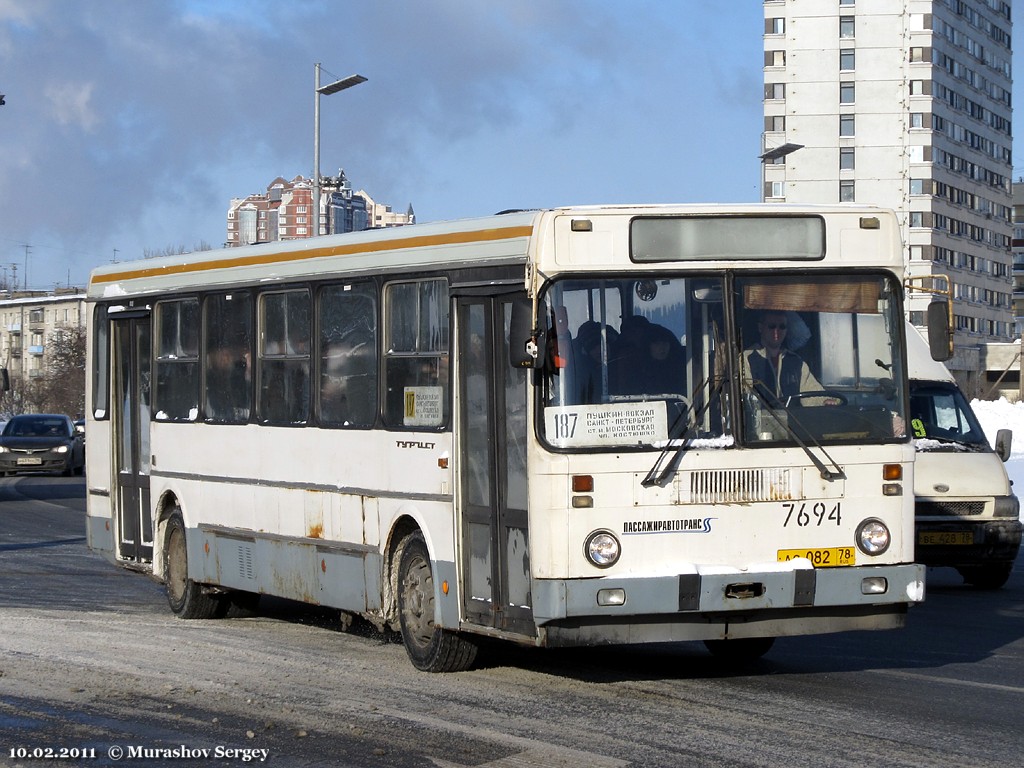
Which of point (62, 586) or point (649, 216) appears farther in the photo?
point (62, 586)

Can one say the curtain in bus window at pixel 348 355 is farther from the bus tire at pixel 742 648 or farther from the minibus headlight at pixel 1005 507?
the minibus headlight at pixel 1005 507

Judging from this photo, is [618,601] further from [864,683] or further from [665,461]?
[864,683]

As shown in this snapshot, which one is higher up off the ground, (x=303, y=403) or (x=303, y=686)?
(x=303, y=403)

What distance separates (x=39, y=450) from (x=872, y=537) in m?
34.9

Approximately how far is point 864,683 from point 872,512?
1080mm

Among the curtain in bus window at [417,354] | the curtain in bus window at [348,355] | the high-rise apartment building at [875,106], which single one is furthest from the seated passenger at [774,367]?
the high-rise apartment building at [875,106]

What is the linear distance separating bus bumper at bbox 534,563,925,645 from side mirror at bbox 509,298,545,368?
120 centimetres

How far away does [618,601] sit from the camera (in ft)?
31.6

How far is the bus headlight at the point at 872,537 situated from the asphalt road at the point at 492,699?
0.81 m

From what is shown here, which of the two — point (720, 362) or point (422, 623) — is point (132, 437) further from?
point (720, 362)

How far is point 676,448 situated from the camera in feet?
32.2

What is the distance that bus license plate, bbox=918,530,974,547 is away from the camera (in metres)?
16.8

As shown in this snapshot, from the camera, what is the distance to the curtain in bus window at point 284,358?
41.7ft

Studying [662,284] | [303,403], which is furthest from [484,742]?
[303,403]
